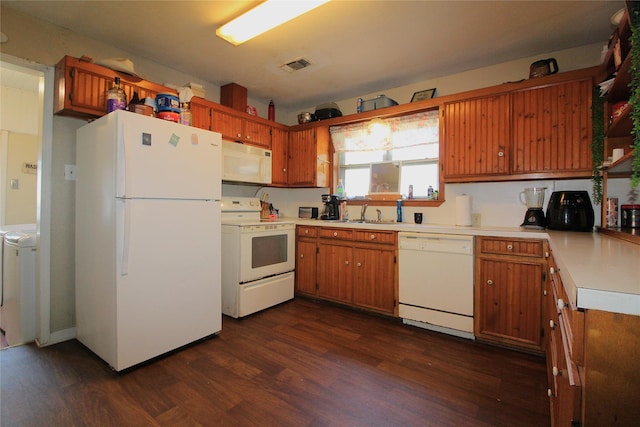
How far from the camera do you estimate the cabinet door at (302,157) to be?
12.0 feet

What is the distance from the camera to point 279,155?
3770mm

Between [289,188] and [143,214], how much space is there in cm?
242

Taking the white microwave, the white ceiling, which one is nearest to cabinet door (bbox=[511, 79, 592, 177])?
the white ceiling

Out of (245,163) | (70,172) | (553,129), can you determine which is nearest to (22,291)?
(70,172)

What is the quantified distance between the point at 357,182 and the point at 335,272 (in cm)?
129

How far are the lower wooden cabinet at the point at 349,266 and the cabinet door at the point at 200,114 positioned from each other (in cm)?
151

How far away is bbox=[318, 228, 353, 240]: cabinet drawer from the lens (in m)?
3.00

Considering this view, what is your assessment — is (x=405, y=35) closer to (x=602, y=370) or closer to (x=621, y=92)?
(x=621, y=92)

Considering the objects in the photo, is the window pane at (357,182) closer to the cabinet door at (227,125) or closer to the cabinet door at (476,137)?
the cabinet door at (476,137)

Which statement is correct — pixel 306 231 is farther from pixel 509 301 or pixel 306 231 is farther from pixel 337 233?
pixel 509 301

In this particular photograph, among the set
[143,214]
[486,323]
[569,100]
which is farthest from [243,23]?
[486,323]

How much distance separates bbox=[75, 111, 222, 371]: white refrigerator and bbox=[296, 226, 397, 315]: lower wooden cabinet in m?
1.18

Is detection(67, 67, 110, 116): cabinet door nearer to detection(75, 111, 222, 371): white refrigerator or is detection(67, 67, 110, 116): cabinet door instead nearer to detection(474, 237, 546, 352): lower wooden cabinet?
detection(75, 111, 222, 371): white refrigerator

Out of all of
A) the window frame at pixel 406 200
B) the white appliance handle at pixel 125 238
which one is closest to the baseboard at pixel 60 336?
the white appliance handle at pixel 125 238
